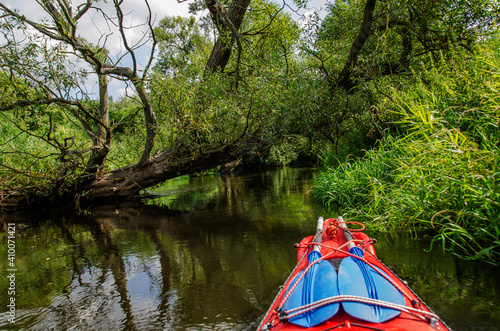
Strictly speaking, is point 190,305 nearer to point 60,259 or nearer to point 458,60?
point 60,259

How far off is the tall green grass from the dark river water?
34cm

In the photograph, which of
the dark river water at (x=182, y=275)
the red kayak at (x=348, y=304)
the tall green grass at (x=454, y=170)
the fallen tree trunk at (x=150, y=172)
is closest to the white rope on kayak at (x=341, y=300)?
the red kayak at (x=348, y=304)

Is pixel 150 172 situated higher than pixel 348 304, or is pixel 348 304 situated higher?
pixel 150 172

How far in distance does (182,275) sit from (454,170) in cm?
363

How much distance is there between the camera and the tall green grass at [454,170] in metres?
3.23

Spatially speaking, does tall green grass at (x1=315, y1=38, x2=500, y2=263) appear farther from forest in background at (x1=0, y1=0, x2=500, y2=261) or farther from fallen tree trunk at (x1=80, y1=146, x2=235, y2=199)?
fallen tree trunk at (x1=80, y1=146, x2=235, y2=199)

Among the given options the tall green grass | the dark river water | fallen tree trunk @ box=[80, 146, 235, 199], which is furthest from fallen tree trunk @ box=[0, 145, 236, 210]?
the tall green grass

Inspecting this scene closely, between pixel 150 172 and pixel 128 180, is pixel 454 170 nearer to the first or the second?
pixel 150 172

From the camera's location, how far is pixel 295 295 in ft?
6.50

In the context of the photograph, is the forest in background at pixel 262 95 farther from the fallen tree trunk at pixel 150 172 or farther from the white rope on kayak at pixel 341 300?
the white rope on kayak at pixel 341 300

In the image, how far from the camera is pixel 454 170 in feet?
12.0

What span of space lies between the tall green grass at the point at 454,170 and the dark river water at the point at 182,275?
0.34 metres

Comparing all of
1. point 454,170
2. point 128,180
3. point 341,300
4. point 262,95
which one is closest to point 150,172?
point 128,180

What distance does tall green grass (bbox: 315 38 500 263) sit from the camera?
3.23 metres
